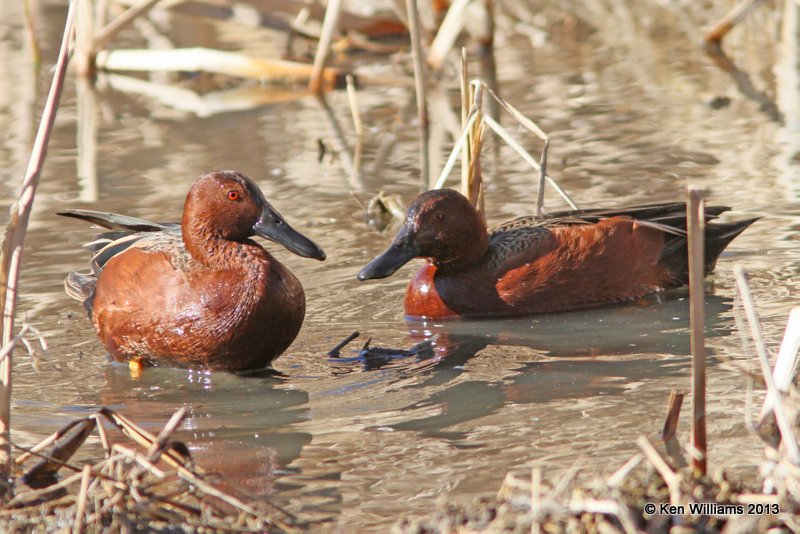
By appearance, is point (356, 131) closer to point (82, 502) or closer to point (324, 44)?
point (324, 44)

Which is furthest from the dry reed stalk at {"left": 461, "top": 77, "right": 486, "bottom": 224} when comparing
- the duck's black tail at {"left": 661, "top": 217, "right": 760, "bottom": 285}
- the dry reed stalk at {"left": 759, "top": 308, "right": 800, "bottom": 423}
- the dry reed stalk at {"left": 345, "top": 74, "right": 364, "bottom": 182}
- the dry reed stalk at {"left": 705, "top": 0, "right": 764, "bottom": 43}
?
the dry reed stalk at {"left": 705, "top": 0, "right": 764, "bottom": 43}

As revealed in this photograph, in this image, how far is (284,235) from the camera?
19.0 feet

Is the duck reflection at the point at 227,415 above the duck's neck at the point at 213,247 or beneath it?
beneath

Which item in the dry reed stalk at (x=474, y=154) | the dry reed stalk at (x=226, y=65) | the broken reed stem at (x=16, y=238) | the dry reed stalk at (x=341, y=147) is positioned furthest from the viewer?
the dry reed stalk at (x=226, y=65)

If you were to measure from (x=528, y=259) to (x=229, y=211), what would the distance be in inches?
66.2

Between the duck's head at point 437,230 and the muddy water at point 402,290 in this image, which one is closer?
the muddy water at point 402,290

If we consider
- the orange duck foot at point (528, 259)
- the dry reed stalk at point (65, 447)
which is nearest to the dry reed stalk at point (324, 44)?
the orange duck foot at point (528, 259)

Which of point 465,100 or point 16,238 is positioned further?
point 465,100

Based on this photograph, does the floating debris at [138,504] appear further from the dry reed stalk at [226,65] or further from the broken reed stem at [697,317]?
the dry reed stalk at [226,65]

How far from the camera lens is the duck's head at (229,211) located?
583cm

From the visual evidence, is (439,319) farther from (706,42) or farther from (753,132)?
(706,42)

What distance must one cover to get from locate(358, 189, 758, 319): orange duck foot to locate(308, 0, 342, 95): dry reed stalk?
4.25 m

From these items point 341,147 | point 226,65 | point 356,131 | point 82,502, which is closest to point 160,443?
point 82,502

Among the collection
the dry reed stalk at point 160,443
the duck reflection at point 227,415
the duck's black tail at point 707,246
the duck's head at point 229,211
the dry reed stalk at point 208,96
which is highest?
the dry reed stalk at point 208,96
